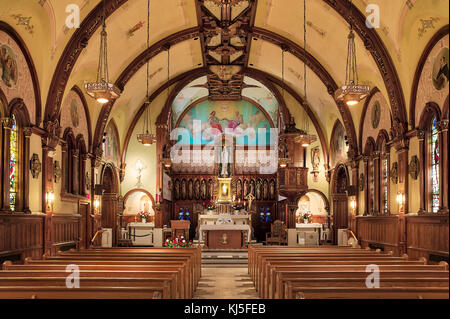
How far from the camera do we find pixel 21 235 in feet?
40.0

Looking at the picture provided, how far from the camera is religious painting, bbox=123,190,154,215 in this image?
24562mm

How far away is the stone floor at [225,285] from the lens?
1086 centimetres

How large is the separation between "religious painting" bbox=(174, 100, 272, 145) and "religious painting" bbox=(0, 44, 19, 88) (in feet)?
53.4

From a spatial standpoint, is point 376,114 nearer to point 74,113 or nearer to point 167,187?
point 74,113

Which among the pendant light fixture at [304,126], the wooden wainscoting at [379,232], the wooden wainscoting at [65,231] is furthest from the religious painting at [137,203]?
the wooden wainscoting at [379,232]

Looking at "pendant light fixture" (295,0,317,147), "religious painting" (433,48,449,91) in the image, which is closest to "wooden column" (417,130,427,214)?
"religious painting" (433,48,449,91)

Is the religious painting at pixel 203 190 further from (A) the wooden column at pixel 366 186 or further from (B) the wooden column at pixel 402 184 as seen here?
(B) the wooden column at pixel 402 184

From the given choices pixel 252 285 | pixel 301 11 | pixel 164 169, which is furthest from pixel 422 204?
pixel 164 169

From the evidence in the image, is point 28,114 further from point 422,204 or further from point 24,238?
point 422,204

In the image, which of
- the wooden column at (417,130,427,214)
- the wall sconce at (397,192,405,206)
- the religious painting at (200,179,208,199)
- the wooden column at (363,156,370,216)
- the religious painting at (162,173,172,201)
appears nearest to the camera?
the wooden column at (417,130,427,214)

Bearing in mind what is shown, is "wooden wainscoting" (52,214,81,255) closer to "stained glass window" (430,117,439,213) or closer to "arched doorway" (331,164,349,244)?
"stained glass window" (430,117,439,213)
